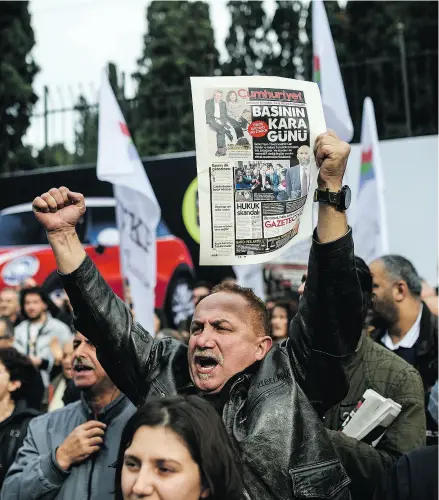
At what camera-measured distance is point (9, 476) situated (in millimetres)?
Result: 3977

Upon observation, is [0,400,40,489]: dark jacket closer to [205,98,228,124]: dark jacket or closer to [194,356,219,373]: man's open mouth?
[194,356,219,373]: man's open mouth

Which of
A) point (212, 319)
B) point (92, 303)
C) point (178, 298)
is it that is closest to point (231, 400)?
point (212, 319)

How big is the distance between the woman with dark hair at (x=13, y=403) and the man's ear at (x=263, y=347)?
1.76 m

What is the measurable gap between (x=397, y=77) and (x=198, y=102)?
10.1m

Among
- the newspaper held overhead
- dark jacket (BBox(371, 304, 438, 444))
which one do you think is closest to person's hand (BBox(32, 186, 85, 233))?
the newspaper held overhead

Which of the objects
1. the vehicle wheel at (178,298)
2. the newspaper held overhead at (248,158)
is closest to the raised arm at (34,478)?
the newspaper held overhead at (248,158)

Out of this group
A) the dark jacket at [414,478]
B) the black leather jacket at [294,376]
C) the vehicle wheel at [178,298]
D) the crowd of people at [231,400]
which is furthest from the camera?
the vehicle wheel at [178,298]

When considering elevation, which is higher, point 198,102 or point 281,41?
point 281,41

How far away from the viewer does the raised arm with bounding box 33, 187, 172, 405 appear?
316 centimetres

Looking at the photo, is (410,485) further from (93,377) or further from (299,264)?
(299,264)

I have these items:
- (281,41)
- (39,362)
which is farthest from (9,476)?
(281,41)

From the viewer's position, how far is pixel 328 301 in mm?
2941

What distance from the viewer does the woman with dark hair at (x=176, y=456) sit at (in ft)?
7.72

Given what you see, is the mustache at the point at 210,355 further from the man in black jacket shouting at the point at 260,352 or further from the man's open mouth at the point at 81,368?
the man's open mouth at the point at 81,368
